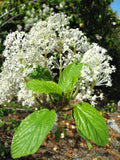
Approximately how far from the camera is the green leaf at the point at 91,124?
78 centimetres

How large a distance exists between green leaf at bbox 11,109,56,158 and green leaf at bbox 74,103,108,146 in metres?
0.15

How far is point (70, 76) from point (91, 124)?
0.33 m

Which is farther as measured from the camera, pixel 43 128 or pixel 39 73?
pixel 39 73

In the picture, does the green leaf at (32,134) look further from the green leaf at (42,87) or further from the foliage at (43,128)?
the green leaf at (42,87)

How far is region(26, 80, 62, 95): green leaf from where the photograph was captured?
850 millimetres

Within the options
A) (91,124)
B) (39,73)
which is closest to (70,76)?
(39,73)

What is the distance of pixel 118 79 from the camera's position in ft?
12.8

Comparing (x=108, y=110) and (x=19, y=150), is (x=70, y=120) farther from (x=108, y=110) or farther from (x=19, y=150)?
(x=19, y=150)

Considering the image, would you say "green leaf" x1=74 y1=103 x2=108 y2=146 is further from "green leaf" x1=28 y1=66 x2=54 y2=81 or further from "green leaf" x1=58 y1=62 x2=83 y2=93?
"green leaf" x1=28 y1=66 x2=54 y2=81

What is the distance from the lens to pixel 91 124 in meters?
0.82

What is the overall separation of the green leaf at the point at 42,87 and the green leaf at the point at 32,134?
129mm

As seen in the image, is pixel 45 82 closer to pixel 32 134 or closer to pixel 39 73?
pixel 39 73

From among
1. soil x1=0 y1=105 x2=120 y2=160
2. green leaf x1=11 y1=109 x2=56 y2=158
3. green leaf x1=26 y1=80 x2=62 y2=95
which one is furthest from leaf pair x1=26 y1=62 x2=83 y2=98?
soil x1=0 y1=105 x2=120 y2=160

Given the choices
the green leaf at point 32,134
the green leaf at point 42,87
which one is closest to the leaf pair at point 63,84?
the green leaf at point 42,87
